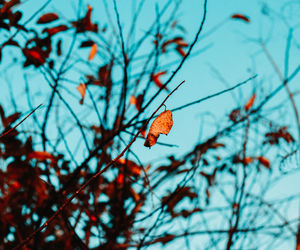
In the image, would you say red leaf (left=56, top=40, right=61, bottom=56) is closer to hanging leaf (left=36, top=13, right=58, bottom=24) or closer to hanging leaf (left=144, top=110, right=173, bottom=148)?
hanging leaf (left=36, top=13, right=58, bottom=24)

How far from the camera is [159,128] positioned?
477mm

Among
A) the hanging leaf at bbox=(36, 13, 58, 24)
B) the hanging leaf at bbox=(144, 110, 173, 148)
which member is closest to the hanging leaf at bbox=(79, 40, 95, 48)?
the hanging leaf at bbox=(36, 13, 58, 24)

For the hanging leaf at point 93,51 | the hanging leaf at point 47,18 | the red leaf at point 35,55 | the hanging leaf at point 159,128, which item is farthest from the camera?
the hanging leaf at point 93,51

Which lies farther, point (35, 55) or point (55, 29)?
point (55, 29)

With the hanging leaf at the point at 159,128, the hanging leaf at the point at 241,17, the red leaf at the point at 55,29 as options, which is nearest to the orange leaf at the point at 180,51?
the hanging leaf at the point at 241,17

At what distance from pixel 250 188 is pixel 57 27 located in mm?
1121

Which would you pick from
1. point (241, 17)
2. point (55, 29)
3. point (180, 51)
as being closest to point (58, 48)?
point (55, 29)

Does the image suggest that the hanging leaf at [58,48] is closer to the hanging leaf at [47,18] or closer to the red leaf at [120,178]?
the hanging leaf at [47,18]

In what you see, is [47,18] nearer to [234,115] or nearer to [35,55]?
[35,55]

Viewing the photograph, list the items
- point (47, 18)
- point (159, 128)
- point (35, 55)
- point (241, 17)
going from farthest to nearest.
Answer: point (241, 17)
point (47, 18)
point (35, 55)
point (159, 128)

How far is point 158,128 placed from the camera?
48 centimetres

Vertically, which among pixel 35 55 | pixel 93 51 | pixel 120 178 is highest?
pixel 93 51

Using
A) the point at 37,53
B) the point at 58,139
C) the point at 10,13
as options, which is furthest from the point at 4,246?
the point at 10,13

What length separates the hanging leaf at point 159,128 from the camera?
469 mm
